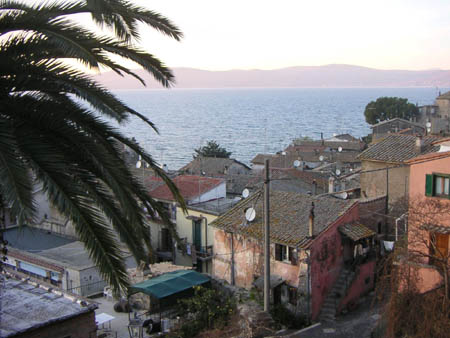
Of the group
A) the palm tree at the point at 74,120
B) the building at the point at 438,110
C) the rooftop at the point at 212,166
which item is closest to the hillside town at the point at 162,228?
the palm tree at the point at 74,120

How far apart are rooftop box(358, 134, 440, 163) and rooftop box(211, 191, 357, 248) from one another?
7.32 meters

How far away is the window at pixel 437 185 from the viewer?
17.5 meters

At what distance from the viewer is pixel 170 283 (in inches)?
810

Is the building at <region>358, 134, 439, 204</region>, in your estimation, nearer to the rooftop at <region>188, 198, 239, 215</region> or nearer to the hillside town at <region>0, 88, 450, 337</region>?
the hillside town at <region>0, 88, 450, 337</region>

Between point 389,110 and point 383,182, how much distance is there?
60959mm

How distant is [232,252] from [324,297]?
15.5 feet

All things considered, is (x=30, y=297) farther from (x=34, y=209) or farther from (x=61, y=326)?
(x=34, y=209)

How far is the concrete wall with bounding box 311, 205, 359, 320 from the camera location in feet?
67.7

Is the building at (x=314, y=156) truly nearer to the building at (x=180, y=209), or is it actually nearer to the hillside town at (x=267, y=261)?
the building at (x=180, y=209)

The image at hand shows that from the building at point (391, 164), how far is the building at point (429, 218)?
8.64 meters

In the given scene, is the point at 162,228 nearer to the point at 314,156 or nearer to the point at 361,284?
the point at 361,284

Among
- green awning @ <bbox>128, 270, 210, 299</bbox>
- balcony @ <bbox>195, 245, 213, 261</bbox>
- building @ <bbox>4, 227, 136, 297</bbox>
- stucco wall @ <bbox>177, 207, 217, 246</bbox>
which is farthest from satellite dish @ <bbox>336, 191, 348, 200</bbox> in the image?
building @ <bbox>4, 227, 136, 297</bbox>

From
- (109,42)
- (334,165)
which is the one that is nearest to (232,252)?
(109,42)

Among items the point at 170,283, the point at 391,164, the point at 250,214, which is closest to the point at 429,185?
the point at 250,214
